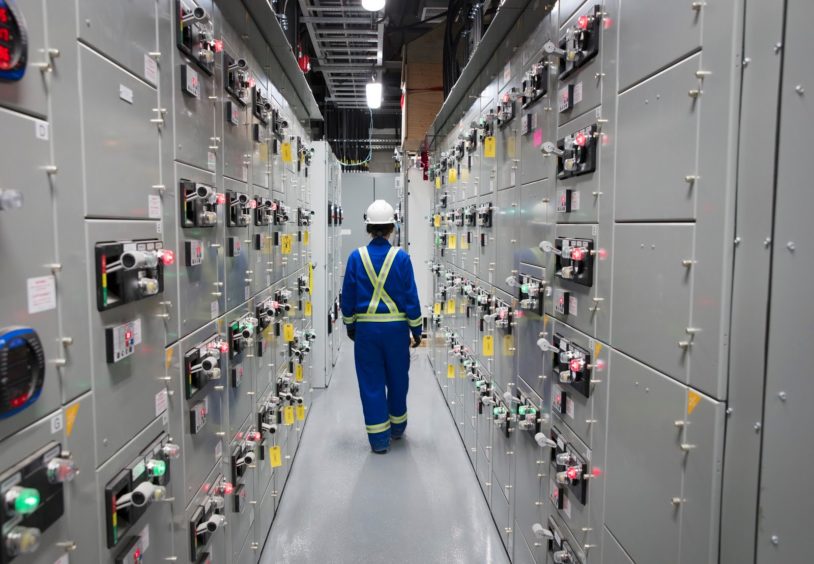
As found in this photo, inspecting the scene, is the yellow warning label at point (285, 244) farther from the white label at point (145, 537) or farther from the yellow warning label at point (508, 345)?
the white label at point (145, 537)

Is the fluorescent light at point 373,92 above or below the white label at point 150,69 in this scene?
above

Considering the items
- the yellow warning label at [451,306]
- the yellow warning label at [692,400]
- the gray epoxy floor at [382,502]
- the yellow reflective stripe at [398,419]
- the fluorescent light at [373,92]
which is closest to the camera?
the yellow warning label at [692,400]

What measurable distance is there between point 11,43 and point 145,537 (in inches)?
54.7

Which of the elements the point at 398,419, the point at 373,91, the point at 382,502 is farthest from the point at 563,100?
the point at 373,91

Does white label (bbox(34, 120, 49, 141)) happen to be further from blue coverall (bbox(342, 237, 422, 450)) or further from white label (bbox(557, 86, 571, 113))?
blue coverall (bbox(342, 237, 422, 450))

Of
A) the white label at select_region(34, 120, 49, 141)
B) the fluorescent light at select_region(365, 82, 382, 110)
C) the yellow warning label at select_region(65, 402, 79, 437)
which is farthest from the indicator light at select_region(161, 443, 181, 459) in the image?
the fluorescent light at select_region(365, 82, 382, 110)

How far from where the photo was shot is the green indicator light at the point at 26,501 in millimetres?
1008

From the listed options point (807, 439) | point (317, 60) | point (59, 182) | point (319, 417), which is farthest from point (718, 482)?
point (317, 60)

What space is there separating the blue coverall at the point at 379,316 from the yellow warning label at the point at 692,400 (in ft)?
10.5

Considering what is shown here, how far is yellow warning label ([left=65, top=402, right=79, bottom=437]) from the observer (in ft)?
4.05

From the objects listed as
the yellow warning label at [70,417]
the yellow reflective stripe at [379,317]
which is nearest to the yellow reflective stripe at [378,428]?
the yellow reflective stripe at [379,317]

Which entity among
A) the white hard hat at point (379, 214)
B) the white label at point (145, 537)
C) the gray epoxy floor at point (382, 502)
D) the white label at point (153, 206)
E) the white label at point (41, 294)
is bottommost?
the gray epoxy floor at point (382, 502)

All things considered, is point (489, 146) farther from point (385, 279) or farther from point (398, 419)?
point (398, 419)

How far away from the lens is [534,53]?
2693mm
